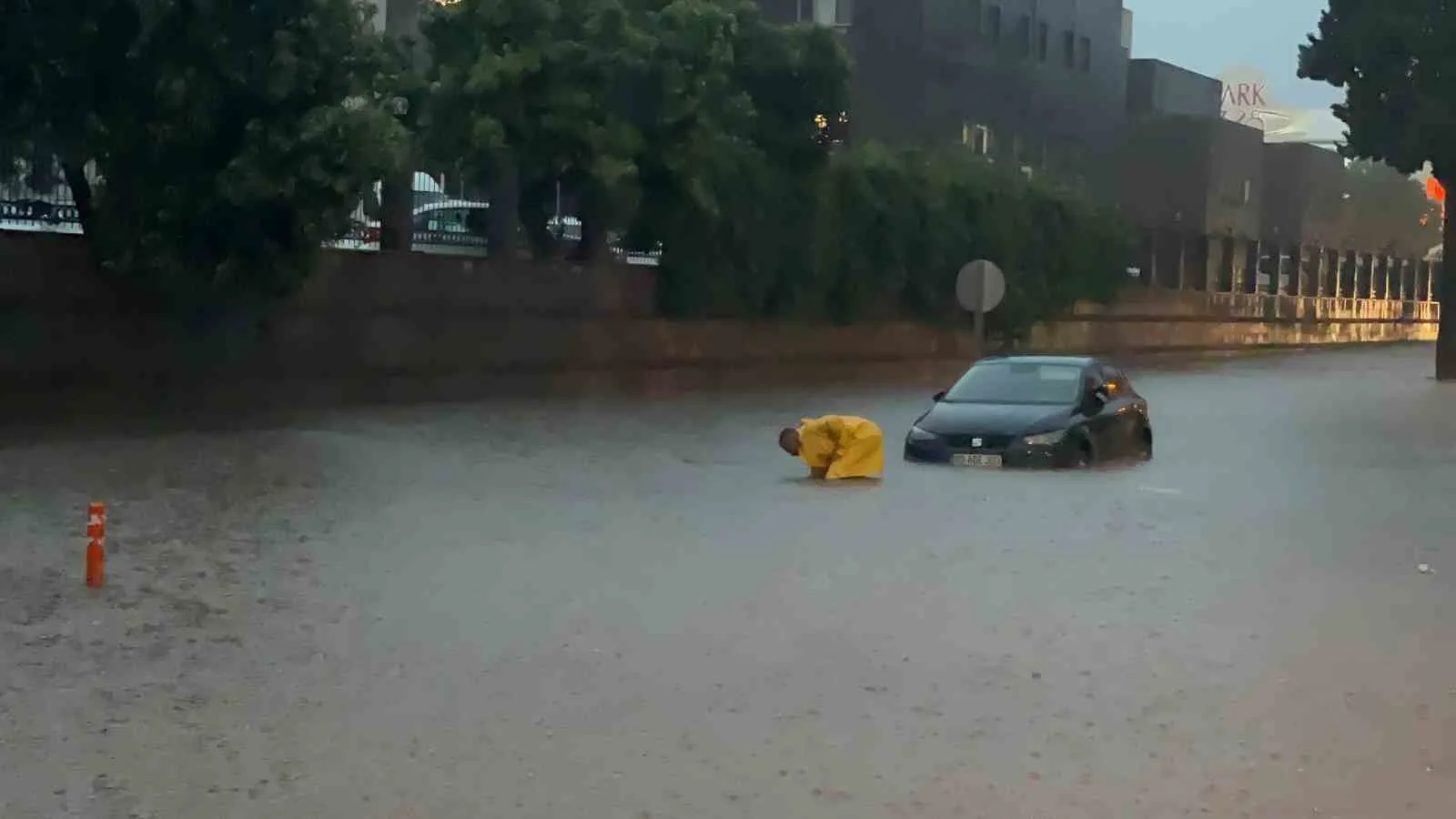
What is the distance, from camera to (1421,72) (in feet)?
131

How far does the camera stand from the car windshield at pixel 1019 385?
20739 mm

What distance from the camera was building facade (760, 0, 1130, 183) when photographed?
53.5 m

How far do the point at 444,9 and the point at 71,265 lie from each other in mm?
9246

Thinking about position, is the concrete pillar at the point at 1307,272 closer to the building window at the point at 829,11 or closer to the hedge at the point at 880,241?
the hedge at the point at 880,241

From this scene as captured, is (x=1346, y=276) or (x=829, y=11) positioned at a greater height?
(x=829, y=11)

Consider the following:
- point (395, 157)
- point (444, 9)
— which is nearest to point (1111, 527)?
point (395, 157)

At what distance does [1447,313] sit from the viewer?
45.1 metres

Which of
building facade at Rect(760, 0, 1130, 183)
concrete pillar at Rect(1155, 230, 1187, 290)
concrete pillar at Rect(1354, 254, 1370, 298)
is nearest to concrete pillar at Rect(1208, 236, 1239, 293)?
concrete pillar at Rect(1155, 230, 1187, 290)

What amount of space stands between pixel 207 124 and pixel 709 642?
14.7m

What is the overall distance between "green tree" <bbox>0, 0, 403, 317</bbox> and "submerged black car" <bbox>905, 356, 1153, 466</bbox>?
748cm

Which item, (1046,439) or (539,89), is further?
(539,89)

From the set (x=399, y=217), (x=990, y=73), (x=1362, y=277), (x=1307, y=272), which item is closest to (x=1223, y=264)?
(x=1307, y=272)

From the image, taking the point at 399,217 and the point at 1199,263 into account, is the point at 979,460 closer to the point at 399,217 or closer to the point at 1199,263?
the point at 399,217

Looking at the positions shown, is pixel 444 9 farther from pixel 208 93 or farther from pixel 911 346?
pixel 911 346
